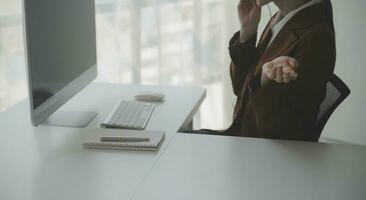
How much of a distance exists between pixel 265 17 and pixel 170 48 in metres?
0.87

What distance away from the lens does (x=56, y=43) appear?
192 centimetres

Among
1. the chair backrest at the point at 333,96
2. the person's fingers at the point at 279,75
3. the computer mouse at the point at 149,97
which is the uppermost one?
the person's fingers at the point at 279,75

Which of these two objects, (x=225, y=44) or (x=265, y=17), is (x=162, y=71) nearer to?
(x=225, y=44)

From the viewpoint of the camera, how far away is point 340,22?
9.40ft

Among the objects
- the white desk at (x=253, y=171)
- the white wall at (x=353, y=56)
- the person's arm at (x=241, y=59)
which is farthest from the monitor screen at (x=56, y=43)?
the white wall at (x=353, y=56)

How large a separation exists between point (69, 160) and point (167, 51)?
164cm

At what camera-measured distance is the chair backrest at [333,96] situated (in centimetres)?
198

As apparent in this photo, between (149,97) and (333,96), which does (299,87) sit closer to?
(333,96)

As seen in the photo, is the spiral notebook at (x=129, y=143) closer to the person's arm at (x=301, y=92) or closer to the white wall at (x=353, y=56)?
the person's arm at (x=301, y=92)

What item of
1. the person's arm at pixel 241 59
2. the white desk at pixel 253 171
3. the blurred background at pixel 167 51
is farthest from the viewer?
the blurred background at pixel 167 51

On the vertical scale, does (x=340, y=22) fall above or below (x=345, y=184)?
above

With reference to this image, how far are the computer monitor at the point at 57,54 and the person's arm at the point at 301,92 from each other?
0.67m

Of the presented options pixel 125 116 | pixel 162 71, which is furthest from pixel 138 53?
pixel 125 116

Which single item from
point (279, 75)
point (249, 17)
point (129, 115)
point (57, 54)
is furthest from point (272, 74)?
point (57, 54)
